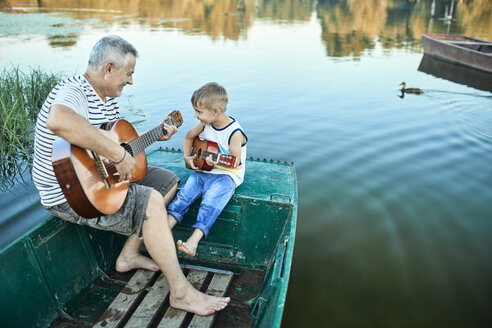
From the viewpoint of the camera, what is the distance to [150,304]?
2.66 meters

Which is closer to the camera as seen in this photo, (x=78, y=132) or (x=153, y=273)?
(x=78, y=132)

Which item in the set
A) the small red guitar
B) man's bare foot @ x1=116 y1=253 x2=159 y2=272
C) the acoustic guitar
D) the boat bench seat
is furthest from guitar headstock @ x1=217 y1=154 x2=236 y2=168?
man's bare foot @ x1=116 y1=253 x2=159 y2=272

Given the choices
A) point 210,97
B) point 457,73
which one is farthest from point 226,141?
point 457,73

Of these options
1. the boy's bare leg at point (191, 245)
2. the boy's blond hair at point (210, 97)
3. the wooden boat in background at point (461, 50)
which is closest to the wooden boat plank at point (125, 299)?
the boy's bare leg at point (191, 245)

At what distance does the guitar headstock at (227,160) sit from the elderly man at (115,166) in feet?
2.29

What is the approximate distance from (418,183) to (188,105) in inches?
237

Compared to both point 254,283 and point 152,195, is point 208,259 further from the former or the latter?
point 152,195

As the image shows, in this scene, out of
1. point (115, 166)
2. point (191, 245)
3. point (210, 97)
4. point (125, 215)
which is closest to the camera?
point (115, 166)

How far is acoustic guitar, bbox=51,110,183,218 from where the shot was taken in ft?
7.02

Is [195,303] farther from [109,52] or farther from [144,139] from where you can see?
[109,52]

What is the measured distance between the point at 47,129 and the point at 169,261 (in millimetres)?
1234

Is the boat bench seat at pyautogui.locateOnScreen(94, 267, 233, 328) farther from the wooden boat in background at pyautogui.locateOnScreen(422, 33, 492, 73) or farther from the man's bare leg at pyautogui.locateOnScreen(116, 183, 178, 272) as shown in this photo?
the wooden boat in background at pyautogui.locateOnScreen(422, 33, 492, 73)

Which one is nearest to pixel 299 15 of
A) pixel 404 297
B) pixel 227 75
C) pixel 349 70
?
pixel 349 70

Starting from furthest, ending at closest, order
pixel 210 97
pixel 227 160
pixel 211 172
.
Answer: pixel 211 172 < pixel 227 160 < pixel 210 97
